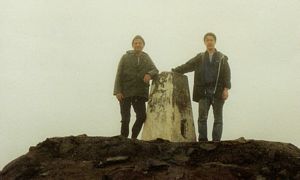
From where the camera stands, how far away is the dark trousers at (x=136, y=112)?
34.6 feet

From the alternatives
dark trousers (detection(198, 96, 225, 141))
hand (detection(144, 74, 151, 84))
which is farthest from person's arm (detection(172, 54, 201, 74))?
dark trousers (detection(198, 96, 225, 141))

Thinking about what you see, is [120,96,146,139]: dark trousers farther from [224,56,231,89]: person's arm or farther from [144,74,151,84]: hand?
[224,56,231,89]: person's arm

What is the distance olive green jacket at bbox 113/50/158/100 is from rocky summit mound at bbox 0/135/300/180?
1.39 m

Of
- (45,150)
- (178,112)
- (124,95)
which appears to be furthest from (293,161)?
(45,150)

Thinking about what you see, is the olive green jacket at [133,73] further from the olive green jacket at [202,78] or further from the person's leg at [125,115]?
the olive green jacket at [202,78]

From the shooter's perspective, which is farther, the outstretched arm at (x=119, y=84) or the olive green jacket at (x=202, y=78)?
the outstretched arm at (x=119, y=84)

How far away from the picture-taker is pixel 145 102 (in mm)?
10945

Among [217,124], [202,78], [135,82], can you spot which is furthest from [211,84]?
[135,82]

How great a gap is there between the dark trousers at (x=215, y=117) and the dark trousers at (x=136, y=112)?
133 centimetres

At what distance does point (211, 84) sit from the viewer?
10312 millimetres

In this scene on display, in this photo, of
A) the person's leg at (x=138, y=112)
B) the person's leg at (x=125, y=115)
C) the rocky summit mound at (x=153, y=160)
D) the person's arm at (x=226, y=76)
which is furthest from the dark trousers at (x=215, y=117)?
the person's leg at (x=125, y=115)

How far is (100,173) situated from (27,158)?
1.75 meters

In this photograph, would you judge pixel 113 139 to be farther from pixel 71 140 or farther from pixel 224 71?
pixel 224 71

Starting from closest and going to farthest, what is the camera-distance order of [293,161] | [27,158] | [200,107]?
[293,161] → [27,158] → [200,107]
